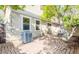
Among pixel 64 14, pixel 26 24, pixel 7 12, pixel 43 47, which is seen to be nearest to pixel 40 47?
pixel 43 47

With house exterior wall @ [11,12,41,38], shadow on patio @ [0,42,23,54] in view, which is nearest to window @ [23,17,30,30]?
house exterior wall @ [11,12,41,38]

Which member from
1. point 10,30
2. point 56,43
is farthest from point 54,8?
point 10,30

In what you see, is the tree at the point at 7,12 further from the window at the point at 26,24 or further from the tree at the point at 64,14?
the tree at the point at 64,14

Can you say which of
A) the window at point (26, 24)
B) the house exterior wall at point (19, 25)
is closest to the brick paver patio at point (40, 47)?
the house exterior wall at point (19, 25)

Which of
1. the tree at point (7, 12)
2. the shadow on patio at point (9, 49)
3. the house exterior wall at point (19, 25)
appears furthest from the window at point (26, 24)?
the shadow on patio at point (9, 49)

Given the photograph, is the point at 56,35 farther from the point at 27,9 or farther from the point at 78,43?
the point at 27,9

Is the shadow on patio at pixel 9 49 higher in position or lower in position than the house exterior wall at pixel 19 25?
lower

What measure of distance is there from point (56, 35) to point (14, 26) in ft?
2.09

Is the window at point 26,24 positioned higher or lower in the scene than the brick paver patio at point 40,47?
higher

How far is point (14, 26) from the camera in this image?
2.54 m

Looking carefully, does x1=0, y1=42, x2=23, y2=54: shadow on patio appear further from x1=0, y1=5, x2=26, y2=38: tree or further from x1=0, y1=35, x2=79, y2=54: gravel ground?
x1=0, y1=5, x2=26, y2=38: tree

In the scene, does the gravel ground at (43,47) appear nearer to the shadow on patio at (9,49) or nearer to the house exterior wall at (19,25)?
the shadow on patio at (9,49)

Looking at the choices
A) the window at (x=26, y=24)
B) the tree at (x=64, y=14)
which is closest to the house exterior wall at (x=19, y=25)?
the window at (x=26, y=24)

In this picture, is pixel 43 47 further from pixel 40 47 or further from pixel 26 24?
pixel 26 24
